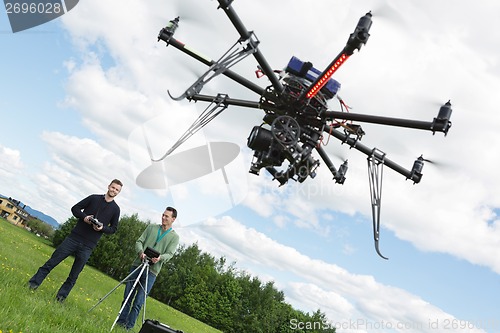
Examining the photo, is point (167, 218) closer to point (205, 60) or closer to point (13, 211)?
point (205, 60)

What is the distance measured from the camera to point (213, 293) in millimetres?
81938

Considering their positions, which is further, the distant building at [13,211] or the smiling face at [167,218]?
the distant building at [13,211]

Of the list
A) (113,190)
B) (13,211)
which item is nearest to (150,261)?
(113,190)

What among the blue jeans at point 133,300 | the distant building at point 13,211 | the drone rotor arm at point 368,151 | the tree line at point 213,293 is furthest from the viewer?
the distant building at point 13,211

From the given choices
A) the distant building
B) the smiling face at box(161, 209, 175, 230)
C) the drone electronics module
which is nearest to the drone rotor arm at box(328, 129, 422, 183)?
the drone electronics module

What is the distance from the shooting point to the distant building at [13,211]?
153 metres

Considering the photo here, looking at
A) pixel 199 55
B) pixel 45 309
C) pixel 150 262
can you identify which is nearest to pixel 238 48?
pixel 199 55

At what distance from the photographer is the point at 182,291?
82.9 metres

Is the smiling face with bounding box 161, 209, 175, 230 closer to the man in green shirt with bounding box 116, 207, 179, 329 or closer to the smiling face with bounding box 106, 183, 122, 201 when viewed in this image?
the man in green shirt with bounding box 116, 207, 179, 329

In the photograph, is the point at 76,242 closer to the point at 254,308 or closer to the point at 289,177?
the point at 289,177

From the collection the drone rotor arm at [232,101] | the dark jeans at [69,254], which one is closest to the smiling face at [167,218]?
the dark jeans at [69,254]

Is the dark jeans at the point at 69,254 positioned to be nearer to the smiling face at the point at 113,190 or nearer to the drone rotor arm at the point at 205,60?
the smiling face at the point at 113,190

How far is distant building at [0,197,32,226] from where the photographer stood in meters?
153

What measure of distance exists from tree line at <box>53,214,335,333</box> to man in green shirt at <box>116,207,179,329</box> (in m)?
67.2
